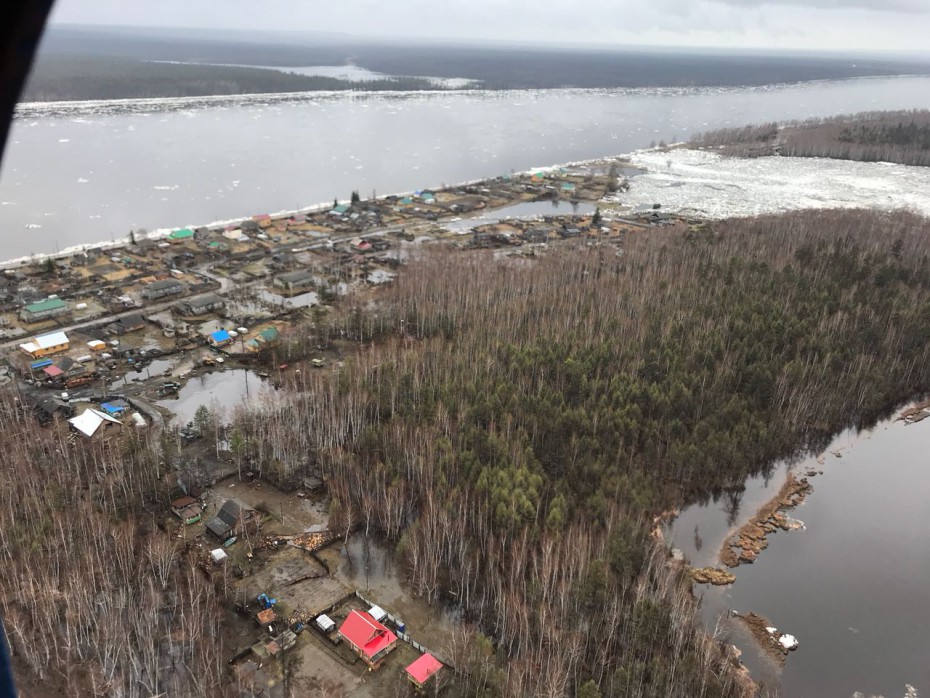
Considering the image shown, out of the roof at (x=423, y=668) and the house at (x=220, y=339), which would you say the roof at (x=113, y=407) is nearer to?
the house at (x=220, y=339)

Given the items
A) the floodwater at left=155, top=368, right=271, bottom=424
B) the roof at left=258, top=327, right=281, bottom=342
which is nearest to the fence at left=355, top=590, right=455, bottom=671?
the floodwater at left=155, top=368, right=271, bottom=424

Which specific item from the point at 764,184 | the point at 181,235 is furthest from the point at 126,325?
the point at 764,184

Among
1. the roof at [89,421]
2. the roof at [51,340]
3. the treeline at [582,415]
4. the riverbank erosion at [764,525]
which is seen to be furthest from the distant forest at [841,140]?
the roof at [89,421]

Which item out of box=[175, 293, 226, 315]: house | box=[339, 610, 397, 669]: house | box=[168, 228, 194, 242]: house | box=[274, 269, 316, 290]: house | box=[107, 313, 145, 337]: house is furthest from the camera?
box=[168, 228, 194, 242]: house

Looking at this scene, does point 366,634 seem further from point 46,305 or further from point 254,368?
point 46,305

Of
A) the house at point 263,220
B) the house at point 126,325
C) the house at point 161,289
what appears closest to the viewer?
the house at point 126,325

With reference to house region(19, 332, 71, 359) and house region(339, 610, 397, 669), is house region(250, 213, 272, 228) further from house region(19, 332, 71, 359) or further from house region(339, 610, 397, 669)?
house region(339, 610, 397, 669)
